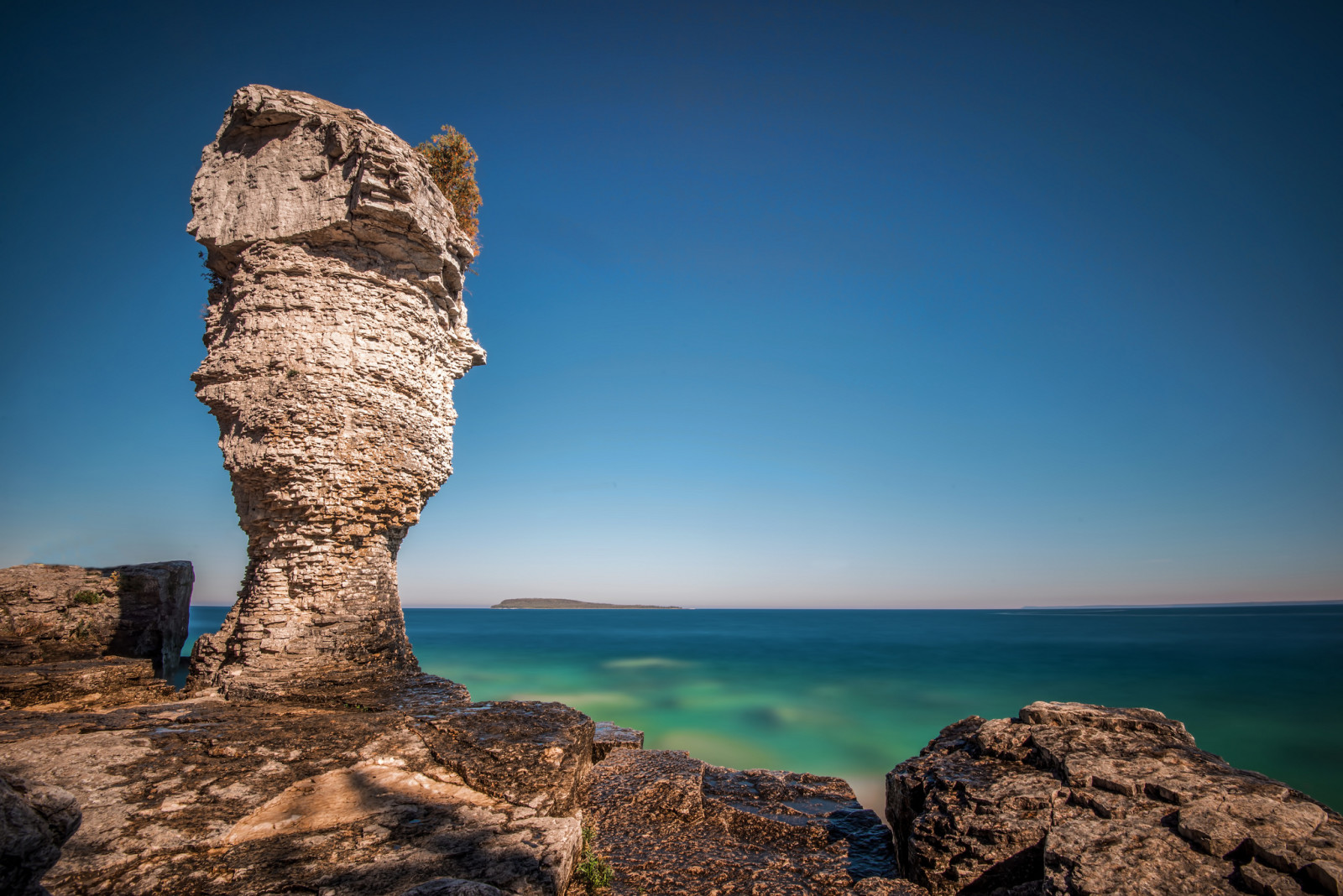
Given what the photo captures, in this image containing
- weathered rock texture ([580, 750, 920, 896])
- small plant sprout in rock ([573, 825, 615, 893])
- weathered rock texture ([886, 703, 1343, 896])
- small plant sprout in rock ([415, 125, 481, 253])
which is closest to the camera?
weathered rock texture ([886, 703, 1343, 896])

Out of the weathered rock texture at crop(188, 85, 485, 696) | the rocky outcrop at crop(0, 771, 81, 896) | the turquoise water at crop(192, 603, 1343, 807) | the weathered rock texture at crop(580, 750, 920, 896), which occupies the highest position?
the weathered rock texture at crop(188, 85, 485, 696)

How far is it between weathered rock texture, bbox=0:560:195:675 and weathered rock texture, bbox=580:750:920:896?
33.7 ft

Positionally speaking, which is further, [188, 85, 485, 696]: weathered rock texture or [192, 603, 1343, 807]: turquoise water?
[192, 603, 1343, 807]: turquoise water

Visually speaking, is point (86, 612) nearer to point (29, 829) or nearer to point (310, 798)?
point (310, 798)

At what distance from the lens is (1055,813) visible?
12.3ft

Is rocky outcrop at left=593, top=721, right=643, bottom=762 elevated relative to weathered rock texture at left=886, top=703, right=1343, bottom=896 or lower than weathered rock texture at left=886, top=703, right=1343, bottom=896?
lower

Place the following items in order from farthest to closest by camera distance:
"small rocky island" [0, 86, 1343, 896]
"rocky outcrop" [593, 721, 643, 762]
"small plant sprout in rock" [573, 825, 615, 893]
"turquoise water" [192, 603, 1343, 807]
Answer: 1. "turquoise water" [192, 603, 1343, 807]
2. "rocky outcrop" [593, 721, 643, 762]
3. "small plant sprout in rock" [573, 825, 615, 893]
4. "small rocky island" [0, 86, 1343, 896]

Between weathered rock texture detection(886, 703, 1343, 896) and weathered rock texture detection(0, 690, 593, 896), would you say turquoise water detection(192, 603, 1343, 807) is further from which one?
weathered rock texture detection(0, 690, 593, 896)

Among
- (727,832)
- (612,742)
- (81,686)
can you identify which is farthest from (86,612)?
(727,832)

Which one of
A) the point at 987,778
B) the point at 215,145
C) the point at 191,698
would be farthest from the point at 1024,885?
the point at 215,145

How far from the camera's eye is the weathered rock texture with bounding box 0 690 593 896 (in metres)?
3.05

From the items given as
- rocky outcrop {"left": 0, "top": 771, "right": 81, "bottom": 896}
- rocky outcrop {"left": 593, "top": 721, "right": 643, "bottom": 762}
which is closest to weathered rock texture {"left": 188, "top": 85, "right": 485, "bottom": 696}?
rocky outcrop {"left": 593, "top": 721, "right": 643, "bottom": 762}

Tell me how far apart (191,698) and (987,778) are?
27.5 feet

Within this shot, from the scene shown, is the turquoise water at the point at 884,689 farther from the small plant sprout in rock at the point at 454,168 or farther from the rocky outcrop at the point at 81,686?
the small plant sprout in rock at the point at 454,168
